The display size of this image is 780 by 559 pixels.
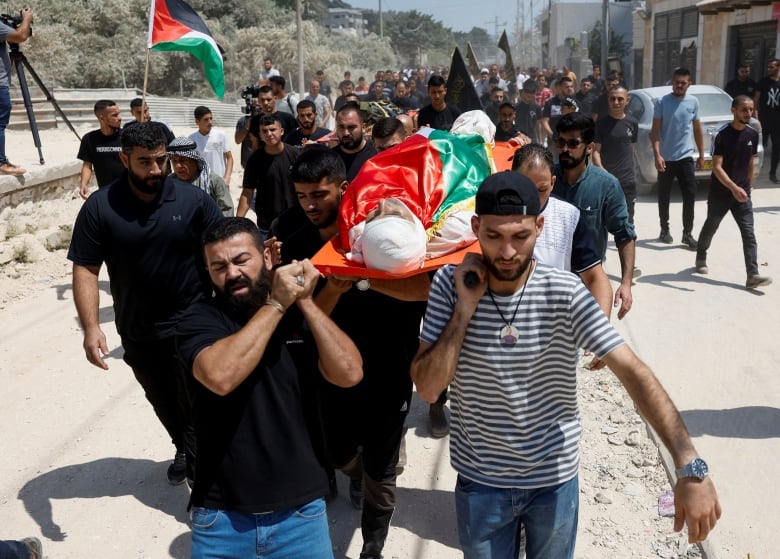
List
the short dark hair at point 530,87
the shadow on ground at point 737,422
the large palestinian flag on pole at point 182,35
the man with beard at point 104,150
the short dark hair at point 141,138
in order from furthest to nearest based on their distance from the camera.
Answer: the short dark hair at point 530,87
the man with beard at point 104,150
the large palestinian flag on pole at point 182,35
the shadow on ground at point 737,422
the short dark hair at point 141,138

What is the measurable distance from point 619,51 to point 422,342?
144 ft

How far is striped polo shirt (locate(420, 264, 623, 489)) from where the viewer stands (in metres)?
2.45

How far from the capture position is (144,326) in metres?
4.29

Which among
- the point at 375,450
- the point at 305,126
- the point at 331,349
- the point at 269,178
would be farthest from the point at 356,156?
the point at 331,349

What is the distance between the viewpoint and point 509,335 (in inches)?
97.1

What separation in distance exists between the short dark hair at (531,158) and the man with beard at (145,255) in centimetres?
163

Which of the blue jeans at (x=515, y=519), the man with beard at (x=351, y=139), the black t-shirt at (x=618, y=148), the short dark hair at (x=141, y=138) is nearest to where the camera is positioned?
the blue jeans at (x=515, y=519)

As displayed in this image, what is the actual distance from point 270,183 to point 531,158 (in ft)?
9.35

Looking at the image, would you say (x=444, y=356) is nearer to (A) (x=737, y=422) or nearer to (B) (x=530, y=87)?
(A) (x=737, y=422)

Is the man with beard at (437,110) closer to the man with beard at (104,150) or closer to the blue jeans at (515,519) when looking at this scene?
the man with beard at (104,150)

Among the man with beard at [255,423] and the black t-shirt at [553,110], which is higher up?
the black t-shirt at [553,110]

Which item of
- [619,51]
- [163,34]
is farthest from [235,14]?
[163,34]

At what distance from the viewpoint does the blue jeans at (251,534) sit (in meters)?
2.55

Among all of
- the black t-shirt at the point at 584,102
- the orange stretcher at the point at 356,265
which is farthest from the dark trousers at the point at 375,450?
the black t-shirt at the point at 584,102
